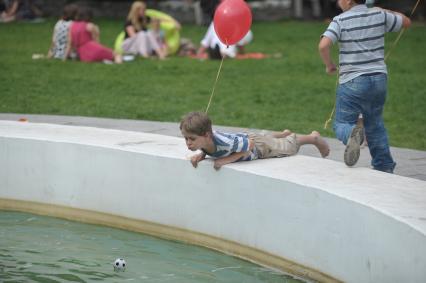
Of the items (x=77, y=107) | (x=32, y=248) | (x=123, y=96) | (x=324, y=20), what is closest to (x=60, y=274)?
(x=32, y=248)

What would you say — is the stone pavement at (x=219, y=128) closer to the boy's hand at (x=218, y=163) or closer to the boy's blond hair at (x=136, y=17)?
the boy's hand at (x=218, y=163)

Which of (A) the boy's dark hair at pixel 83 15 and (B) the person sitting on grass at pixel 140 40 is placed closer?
(A) the boy's dark hair at pixel 83 15

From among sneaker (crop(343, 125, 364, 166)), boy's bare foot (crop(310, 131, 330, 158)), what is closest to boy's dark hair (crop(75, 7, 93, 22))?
boy's bare foot (crop(310, 131, 330, 158))

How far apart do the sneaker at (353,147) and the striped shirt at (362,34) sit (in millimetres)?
529

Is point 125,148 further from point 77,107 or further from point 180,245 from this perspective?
point 77,107

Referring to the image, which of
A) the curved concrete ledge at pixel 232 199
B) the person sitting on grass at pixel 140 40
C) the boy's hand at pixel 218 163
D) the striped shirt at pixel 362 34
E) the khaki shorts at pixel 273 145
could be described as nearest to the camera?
the curved concrete ledge at pixel 232 199

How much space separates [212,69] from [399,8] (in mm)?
10531

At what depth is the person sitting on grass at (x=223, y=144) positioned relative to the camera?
242 inches

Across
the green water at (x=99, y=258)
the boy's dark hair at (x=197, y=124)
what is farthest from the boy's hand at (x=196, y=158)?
the green water at (x=99, y=258)

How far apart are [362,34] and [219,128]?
280 centimetres

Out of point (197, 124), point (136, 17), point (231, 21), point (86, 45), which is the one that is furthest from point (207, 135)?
point (136, 17)

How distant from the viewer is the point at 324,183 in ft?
18.7

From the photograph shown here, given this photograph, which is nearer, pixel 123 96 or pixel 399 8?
pixel 123 96

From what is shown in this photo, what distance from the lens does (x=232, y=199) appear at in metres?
6.24
